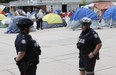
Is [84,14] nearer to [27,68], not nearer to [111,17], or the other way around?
[111,17]

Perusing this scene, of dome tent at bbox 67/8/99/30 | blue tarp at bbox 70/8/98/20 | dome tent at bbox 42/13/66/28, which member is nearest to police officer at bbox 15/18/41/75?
dome tent at bbox 67/8/99/30

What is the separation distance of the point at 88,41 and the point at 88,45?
0.09m

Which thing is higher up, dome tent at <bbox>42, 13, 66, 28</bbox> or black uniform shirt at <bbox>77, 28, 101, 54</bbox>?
black uniform shirt at <bbox>77, 28, 101, 54</bbox>

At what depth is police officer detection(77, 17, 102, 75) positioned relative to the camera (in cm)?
509

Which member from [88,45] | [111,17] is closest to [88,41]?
[88,45]

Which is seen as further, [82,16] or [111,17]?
[111,17]

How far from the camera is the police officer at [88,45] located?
16.7 ft

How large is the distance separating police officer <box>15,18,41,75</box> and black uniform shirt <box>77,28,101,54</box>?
1.08 meters

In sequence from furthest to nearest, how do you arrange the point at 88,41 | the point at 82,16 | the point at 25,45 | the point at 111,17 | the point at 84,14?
the point at 111,17 < the point at 84,14 < the point at 82,16 < the point at 88,41 < the point at 25,45

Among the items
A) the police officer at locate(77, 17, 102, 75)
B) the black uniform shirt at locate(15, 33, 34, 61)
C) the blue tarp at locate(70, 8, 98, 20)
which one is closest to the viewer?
the black uniform shirt at locate(15, 33, 34, 61)

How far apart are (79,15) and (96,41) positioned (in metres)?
15.7

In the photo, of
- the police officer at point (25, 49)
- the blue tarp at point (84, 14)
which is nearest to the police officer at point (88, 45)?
the police officer at point (25, 49)

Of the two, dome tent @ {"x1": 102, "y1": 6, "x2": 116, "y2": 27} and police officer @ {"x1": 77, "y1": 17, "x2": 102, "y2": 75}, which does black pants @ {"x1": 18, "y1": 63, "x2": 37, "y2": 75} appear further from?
dome tent @ {"x1": 102, "y1": 6, "x2": 116, "y2": 27}

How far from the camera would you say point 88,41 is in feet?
16.7
